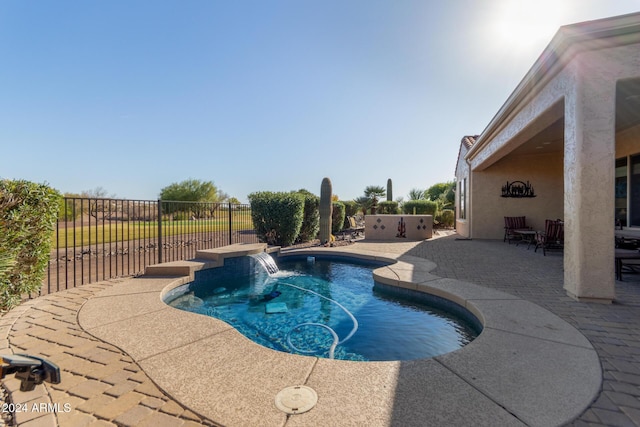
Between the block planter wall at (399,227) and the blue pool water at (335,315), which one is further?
the block planter wall at (399,227)

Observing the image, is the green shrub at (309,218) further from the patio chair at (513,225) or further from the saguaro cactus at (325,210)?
the patio chair at (513,225)

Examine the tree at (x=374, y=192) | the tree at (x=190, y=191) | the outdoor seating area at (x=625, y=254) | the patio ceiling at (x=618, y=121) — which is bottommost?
the outdoor seating area at (x=625, y=254)

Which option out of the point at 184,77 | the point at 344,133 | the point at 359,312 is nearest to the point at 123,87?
the point at 184,77

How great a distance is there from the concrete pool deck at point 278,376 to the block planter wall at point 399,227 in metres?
9.39

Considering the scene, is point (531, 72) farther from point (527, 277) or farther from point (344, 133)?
point (344, 133)

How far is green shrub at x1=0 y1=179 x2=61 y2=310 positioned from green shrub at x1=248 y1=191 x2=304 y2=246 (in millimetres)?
6436

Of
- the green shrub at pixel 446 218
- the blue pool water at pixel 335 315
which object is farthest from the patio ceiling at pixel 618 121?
the green shrub at pixel 446 218

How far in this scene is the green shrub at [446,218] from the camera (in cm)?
1958

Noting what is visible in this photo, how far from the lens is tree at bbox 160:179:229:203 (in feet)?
143

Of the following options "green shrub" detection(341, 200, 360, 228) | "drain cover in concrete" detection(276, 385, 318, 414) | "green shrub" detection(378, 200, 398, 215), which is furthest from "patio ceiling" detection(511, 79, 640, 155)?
"green shrub" detection(378, 200, 398, 215)

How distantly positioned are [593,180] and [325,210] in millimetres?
8179

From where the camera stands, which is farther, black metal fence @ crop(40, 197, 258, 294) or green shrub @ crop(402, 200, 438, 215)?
green shrub @ crop(402, 200, 438, 215)

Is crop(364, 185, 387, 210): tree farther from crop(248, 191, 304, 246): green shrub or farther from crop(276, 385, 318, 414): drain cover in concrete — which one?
crop(276, 385, 318, 414): drain cover in concrete

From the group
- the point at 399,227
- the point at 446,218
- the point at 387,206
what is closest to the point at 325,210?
the point at 399,227
